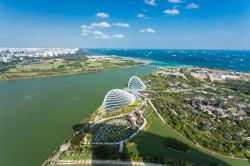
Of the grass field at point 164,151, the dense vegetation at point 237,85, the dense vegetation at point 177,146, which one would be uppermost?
the dense vegetation at point 237,85

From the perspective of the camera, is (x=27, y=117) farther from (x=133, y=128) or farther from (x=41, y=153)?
(x=133, y=128)

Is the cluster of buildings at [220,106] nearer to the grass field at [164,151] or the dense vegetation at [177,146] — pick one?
the grass field at [164,151]

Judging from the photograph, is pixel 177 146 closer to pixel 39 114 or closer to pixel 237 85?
pixel 39 114

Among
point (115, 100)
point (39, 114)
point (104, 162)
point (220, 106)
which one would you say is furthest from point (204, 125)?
point (39, 114)

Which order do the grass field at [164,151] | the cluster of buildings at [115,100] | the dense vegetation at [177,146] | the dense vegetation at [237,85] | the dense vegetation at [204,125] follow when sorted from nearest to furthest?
the grass field at [164,151]
the dense vegetation at [177,146]
the dense vegetation at [204,125]
the cluster of buildings at [115,100]
the dense vegetation at [237,85]

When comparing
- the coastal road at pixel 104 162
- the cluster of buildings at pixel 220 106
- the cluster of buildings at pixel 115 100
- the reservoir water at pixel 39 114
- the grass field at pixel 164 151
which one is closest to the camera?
the coastal road at pixel 104 162

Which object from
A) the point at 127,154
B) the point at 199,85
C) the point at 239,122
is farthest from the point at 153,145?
the point at 199,85

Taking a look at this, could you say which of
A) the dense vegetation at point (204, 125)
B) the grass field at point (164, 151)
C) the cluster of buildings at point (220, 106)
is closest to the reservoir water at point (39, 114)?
the grass field at point (164, 151)
